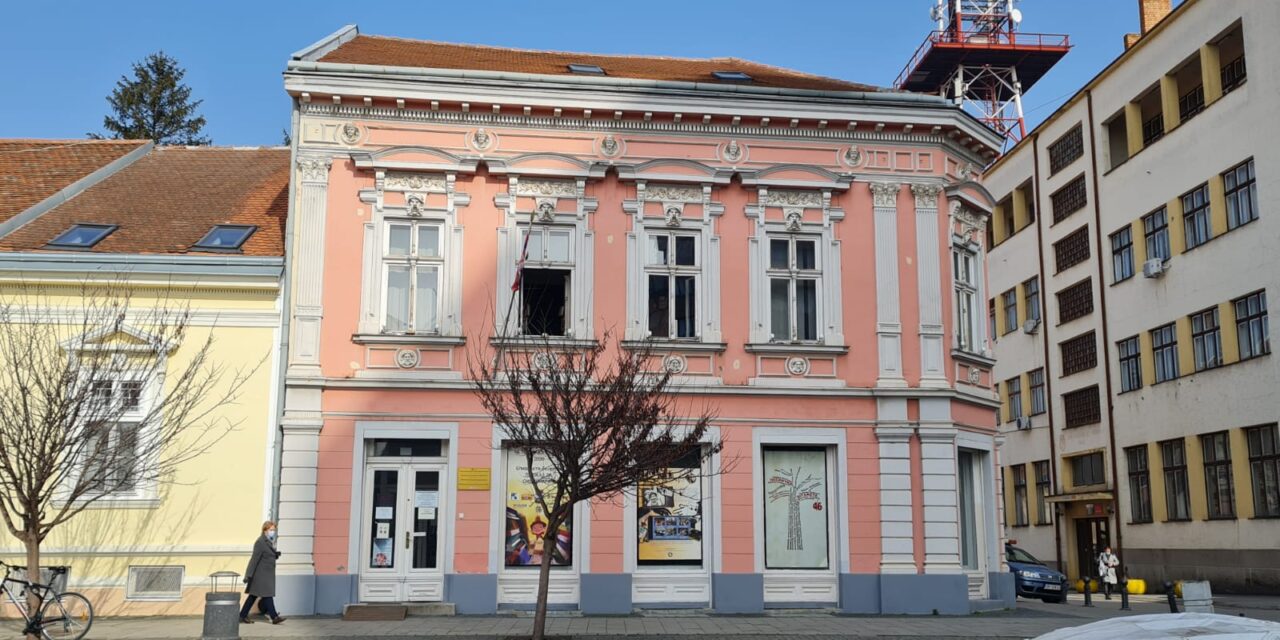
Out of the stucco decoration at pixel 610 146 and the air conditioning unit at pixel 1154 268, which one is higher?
the air conditioning unit at pixel 1154 268

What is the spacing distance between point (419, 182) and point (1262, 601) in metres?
21.8

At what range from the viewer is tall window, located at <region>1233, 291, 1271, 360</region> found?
93.6 ft

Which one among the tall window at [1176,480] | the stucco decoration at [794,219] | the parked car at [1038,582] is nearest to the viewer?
the stucco decoration at [794,219]

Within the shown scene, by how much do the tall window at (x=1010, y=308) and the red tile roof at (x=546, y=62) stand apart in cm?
2305

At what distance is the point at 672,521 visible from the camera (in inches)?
761

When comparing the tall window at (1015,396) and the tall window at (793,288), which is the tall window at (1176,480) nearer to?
the tall window at (1015,396)

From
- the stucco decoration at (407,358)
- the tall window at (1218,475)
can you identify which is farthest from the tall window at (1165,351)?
the stucco decoration at (407,358)

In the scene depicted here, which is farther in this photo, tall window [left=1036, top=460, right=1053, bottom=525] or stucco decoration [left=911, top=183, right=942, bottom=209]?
tall window [left=1036, top=460, right=1053, bottom=525]

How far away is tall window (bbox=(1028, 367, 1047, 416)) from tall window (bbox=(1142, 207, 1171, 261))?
8.49 meters

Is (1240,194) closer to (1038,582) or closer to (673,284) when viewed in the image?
(1038,582)

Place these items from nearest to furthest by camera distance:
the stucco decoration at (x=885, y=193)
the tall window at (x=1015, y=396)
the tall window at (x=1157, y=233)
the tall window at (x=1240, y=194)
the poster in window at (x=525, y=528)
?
the poster in window at (x=525, y=528) < the stucco decoration at (x=885, y=193) < the tall window at (x=1240, y=194) < the tall window at (x=1157, y=233) < the tall window at (x=1015, y=396)

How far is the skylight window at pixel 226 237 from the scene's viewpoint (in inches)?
765

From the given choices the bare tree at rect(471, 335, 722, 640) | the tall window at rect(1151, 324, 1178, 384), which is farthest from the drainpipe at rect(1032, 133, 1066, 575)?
the bare tree at rect(471, 335, 722, 640)

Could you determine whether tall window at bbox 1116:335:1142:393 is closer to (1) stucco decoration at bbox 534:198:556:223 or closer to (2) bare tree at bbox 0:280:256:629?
(1) stucco decoration at bbox 534:198:556:223
